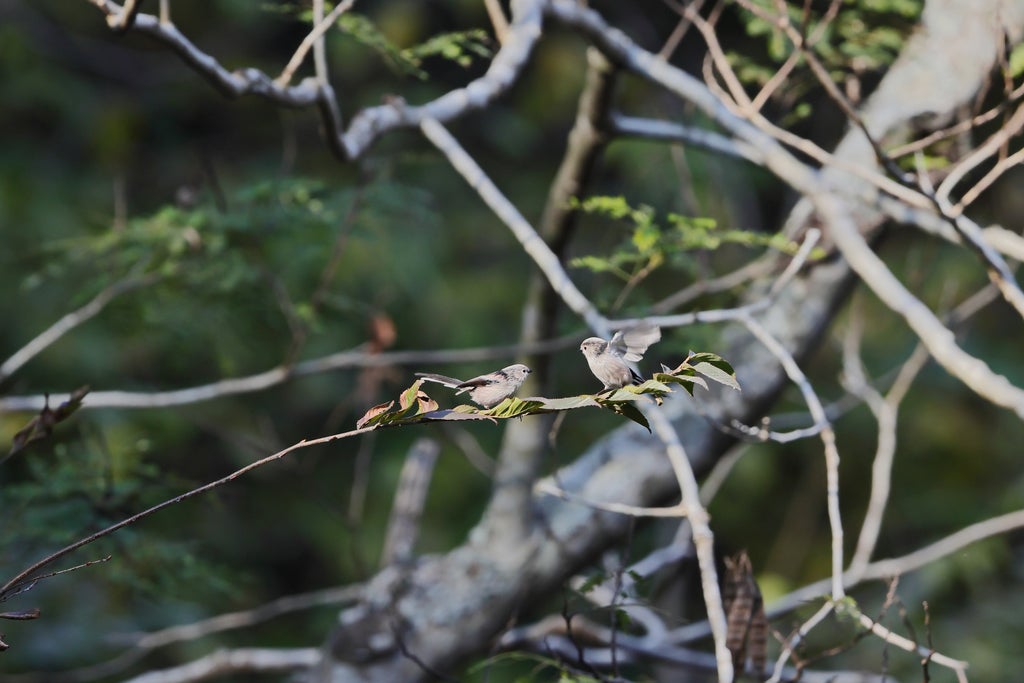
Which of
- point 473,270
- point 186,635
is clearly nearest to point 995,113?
point 186,635

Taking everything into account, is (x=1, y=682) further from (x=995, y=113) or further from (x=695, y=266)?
(x=995, y=113)

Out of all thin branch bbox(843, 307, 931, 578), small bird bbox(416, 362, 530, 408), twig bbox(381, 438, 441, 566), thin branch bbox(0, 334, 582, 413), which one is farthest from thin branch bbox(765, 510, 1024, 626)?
small bird bbox(416, 362, 530, 408)

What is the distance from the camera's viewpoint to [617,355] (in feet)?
3.42

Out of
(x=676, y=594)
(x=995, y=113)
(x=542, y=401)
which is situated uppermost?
(x=995, y=113)

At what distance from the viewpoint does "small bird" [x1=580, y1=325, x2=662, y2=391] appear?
956 mm

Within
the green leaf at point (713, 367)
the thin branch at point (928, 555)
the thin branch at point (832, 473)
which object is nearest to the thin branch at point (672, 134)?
the thin branch at point (832, 473)

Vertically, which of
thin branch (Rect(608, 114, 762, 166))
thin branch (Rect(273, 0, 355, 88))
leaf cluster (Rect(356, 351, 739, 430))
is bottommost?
leaf cluster (Rect(356, 351, 739, 430))

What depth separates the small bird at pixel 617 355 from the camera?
37.6 inches

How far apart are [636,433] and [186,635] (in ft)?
3.77

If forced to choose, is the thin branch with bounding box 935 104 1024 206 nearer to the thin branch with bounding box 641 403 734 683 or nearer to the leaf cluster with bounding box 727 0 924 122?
the thin branch with bounding box 641 403 734 683

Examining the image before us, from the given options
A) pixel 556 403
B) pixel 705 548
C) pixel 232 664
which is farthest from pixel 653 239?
pixel 232 664

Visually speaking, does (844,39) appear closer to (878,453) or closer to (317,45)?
(878,453)

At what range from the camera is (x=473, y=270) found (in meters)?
4.74

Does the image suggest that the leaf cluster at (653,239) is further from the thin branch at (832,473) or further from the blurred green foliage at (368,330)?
the blurred green foliage at (368,330)
